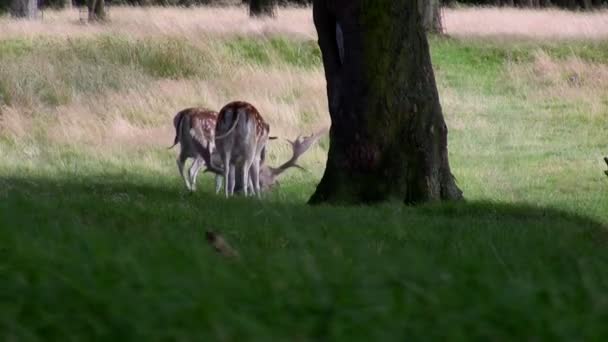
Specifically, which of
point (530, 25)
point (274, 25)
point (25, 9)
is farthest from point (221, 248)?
point (25, 9)

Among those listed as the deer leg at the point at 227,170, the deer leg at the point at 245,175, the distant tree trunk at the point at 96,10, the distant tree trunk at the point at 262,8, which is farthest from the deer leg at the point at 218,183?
the distant tree trunk at the point at 96,10

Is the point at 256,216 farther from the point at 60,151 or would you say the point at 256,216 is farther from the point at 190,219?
the point at 60,151

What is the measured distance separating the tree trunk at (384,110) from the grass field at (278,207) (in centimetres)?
79

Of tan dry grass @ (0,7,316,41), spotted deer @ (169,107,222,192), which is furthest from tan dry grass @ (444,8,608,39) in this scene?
spotted deer @ (169,107,222,192)

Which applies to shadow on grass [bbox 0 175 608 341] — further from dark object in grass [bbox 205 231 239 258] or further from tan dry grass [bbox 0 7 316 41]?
tan dry grass [bbox 0 7 316 41]

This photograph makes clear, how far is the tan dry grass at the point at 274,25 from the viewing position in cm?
3238

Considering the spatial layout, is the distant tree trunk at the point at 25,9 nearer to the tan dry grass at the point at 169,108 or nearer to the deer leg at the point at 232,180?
the tan dry grass at the point at 169,108

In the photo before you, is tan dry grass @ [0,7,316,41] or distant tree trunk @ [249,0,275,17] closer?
tan dry grass @ [0,7,316,41]

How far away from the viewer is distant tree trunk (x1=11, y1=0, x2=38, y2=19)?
141 ft

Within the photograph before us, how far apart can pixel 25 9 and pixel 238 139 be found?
2777cm

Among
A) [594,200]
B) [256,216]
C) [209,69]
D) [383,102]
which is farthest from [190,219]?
[209,69]

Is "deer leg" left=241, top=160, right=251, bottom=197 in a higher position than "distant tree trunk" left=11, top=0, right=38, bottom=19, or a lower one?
higher

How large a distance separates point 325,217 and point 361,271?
21.3ft

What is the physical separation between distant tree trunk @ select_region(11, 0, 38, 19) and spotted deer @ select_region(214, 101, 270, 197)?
86.8 feet
